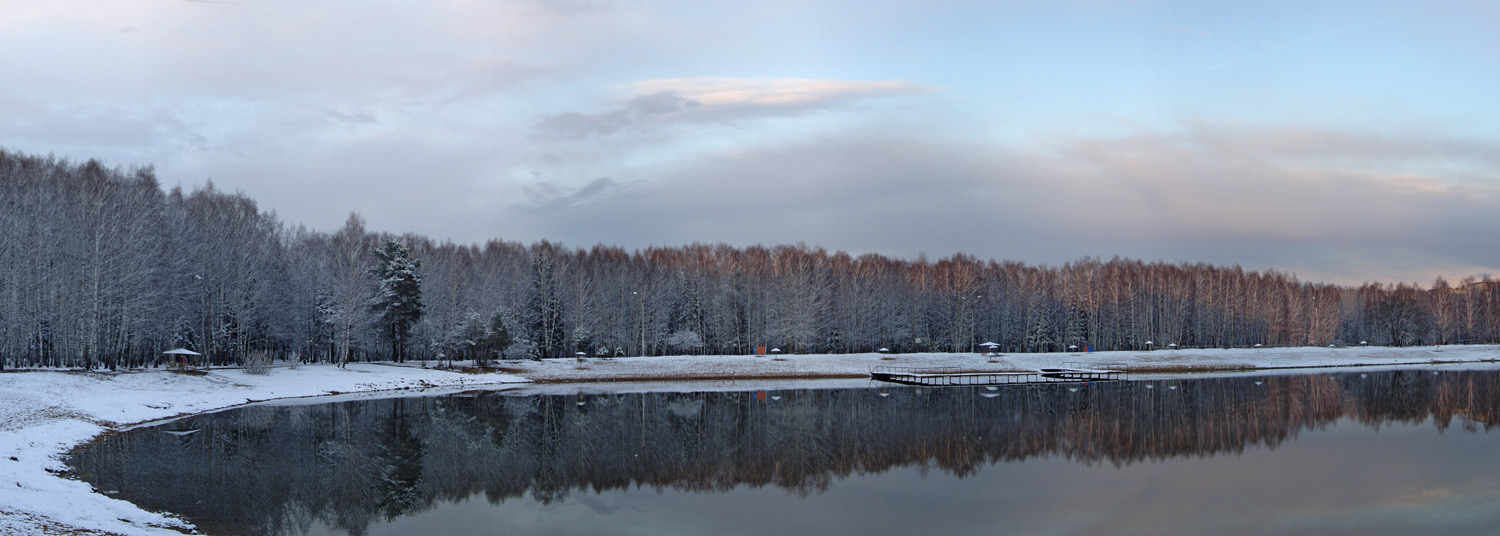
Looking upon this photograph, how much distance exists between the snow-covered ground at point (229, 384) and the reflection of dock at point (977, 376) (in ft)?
9.44

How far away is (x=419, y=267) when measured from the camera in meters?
75.2

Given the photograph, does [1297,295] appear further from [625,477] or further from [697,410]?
[625,477]

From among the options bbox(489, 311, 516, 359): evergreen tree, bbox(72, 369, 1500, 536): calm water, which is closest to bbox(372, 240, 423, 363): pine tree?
bbox(489, 311, 516, 359): evergreen tree

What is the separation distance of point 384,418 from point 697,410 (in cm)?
1493

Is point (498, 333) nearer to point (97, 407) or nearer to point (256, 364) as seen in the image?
point (256, 364)

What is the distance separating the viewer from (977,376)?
245ft

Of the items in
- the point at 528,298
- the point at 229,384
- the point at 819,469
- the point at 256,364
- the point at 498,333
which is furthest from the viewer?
the point at 528,298

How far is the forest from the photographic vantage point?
1993 inches

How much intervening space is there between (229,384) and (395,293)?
17374mm

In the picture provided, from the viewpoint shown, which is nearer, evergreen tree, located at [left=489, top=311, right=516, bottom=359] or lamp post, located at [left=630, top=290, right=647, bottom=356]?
evergreen tree, located at [left=489, top=311, right=516, bottom=359]

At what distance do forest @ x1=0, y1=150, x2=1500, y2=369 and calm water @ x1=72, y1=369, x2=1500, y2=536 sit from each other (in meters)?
16.7

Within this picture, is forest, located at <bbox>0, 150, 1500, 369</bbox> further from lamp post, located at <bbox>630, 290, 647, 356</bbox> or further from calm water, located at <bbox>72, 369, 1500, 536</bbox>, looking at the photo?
calm water, located at <bbox>72, 369, 1500, 536</bbox>

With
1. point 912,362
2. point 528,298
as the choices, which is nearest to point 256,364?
point 528,298

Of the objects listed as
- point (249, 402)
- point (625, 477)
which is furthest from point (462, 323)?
point (625, 477)
